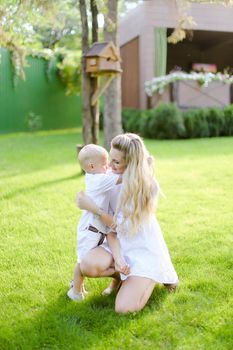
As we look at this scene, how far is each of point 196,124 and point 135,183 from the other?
31.3ft

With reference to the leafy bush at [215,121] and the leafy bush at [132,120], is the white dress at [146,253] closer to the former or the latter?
the leafy bush at [215,121]

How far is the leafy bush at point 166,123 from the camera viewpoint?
462 inches

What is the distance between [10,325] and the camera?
8.52 ft

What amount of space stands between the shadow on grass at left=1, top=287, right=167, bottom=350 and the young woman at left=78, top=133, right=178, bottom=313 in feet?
0.33

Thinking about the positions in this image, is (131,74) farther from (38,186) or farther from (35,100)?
(38,186)

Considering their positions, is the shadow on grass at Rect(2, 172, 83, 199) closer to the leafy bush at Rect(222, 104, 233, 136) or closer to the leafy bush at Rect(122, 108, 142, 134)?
the leafy bush at Rect(122, 108, 142, 134)

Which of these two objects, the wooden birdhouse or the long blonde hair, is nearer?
the long blonde hair

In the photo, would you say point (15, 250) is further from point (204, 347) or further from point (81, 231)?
point (204, 347)

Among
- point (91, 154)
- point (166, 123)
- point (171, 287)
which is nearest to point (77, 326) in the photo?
point (171, 287)

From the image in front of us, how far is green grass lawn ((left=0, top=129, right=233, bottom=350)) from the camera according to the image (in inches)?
97.3

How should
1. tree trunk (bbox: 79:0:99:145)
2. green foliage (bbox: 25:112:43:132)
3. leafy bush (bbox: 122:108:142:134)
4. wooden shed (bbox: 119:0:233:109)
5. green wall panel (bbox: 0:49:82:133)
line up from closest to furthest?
1. tree trunk (bbox: 79:0:99:145)
2. leafy bush (bbox: 122:108:142:134)
3. wooden shed (bbox: 119:0:233:109)
4. green wall panel (bbox: 0:49:82:133)
5. green foliage (bbox: 25:112:43:132)

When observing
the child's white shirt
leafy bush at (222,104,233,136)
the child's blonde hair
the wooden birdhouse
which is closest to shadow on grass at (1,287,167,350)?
the child's white shirt

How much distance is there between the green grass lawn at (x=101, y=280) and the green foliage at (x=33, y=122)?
8.59m

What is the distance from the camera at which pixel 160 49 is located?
45.1 feet
